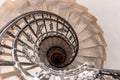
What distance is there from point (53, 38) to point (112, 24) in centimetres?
162

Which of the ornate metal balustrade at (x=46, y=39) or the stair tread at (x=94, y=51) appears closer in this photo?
the ornate metal balustrade at (x=46, y=39)

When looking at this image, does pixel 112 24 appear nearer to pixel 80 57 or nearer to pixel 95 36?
pixel 95 36

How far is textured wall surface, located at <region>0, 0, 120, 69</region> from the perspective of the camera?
523cm

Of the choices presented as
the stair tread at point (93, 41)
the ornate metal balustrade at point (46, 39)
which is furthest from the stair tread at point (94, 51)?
the ornate metal balustrade at point (46, 39)

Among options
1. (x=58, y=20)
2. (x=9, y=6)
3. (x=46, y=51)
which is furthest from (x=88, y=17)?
(x=9, y=6)

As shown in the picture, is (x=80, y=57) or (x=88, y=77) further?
(x=80, y=57)

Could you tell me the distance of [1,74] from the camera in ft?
12.2

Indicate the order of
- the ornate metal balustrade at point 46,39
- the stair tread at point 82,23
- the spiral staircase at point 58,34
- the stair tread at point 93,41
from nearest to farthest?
the ornate metal balustrade at point 46,39
the spiral staircase at point 58,34
the stair tread at point 82,23
the stair tread at point 93,41

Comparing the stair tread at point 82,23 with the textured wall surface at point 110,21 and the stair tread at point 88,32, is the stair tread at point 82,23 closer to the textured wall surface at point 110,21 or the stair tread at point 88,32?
the stair tread at point 88,32

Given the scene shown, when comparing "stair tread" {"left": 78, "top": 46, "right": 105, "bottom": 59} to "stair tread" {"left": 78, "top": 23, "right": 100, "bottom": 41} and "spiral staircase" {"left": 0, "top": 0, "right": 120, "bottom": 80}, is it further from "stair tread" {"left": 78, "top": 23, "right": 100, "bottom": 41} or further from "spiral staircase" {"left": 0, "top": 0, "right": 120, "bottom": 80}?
"stair tread" {"left": 78, "top": 23, "right": 100, "bottom": 41}

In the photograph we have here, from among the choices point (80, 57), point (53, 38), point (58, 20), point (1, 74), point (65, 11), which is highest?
point (65, 11)

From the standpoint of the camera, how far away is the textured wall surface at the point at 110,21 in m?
5.23

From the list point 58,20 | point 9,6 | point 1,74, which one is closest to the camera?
point 1,74

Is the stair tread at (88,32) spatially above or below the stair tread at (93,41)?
above
